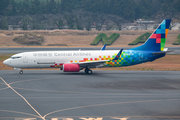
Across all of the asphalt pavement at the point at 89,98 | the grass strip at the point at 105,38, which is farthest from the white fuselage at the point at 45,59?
the grass strip at the point at 105,38

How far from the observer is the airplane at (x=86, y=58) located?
39719 millimetres

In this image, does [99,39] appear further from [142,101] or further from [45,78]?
[142,101]

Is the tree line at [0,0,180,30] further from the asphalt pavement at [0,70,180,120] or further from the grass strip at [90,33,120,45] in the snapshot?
the asphalt pavement at [0,70,180,120]

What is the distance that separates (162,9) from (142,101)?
171 m

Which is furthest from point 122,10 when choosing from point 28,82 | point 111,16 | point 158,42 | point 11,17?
point 28,82

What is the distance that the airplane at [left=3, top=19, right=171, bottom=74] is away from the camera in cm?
3972

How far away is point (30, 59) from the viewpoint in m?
39.8

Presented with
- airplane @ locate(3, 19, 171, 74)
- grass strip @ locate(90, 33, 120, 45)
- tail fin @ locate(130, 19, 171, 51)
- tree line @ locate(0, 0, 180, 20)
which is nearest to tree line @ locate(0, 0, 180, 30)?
tree line @ locate(0, 0, 180, 20)

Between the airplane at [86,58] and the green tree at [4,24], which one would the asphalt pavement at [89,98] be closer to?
the airplane at [86,58]

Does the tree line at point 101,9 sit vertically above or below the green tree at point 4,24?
above

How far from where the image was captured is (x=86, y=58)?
40.8m

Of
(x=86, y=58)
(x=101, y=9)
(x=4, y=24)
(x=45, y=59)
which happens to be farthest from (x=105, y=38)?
(x=45, y=59)

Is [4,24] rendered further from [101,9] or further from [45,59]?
[45,59]

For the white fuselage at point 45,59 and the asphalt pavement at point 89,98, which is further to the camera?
the white fuselage at point 45,59
